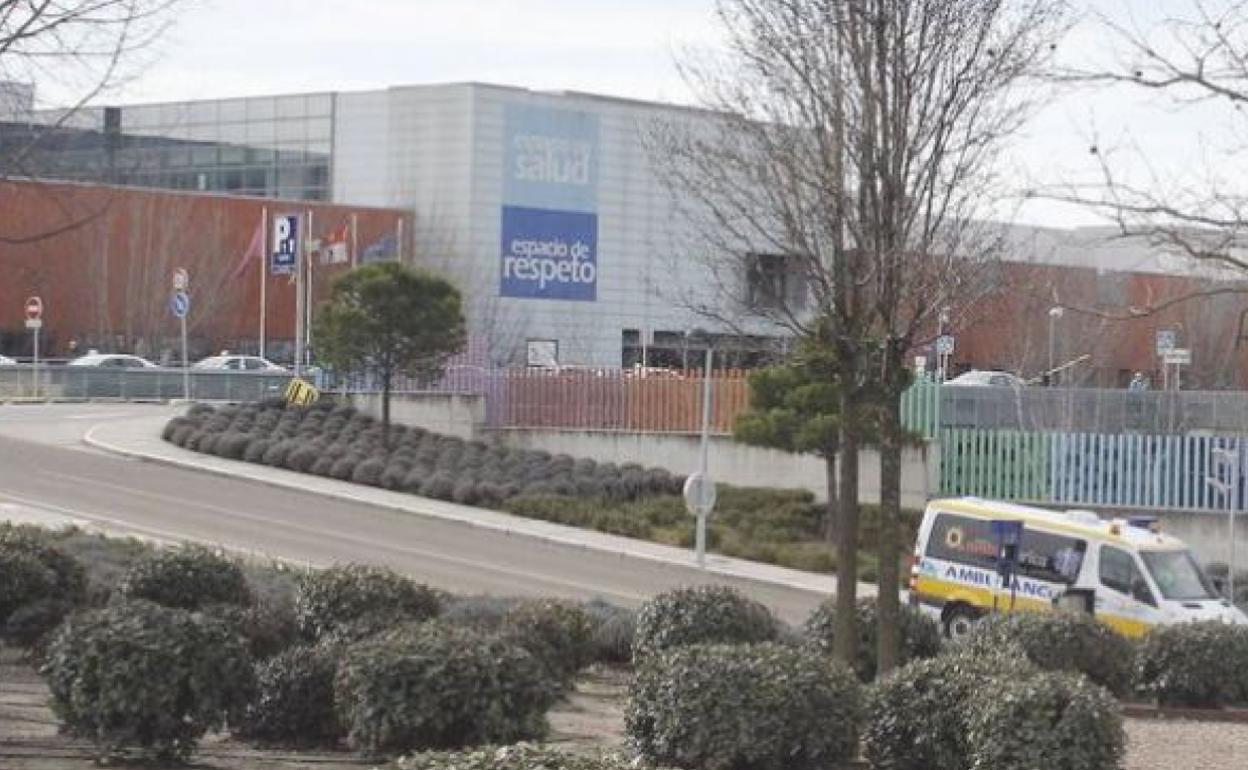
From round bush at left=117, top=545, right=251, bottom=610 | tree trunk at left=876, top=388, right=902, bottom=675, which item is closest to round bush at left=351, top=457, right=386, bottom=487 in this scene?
round bush at left=117, top=545, right=251, bottom=610

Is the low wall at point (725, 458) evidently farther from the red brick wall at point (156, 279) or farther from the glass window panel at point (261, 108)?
the glass window panel at point (261, 108)

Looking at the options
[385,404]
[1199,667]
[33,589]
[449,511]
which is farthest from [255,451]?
[1199,667]

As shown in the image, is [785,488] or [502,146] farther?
[502,146]

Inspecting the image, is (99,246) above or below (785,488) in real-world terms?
above

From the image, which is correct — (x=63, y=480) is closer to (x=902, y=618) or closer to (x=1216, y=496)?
(x=1216, y=496)

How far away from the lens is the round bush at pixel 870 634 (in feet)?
50.9

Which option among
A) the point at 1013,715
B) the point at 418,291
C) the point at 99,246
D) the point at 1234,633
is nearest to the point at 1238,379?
the point at 418,291

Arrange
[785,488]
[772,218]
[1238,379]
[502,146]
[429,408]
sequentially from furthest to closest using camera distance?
[502,146] → [1238,379] → [429,408] → [785,488] → [772,218]

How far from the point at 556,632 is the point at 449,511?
2285cm

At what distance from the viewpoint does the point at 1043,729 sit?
10773mm

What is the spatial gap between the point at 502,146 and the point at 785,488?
38.4m

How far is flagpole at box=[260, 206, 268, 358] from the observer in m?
64.2

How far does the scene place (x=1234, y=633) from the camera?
54.3 feet

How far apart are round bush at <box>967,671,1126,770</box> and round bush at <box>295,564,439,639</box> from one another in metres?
4.91
